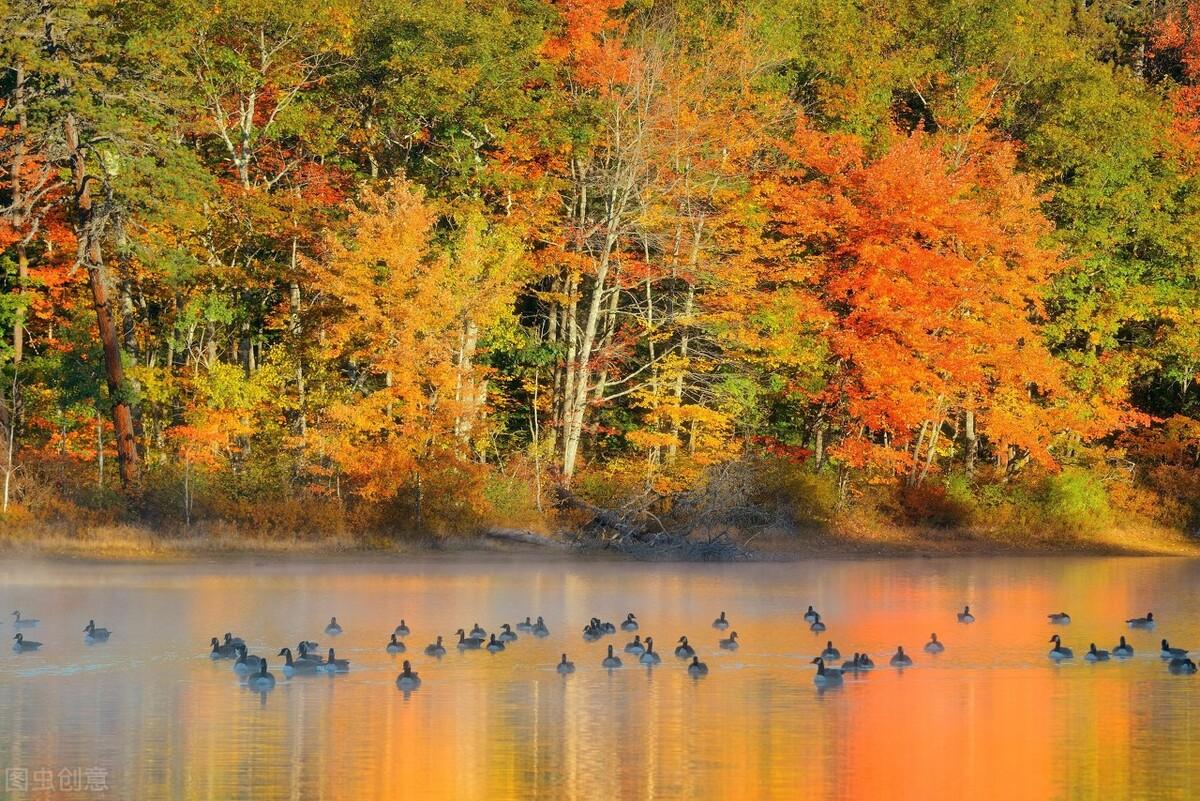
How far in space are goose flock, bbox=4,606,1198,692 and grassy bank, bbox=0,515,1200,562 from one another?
1471 centimetres

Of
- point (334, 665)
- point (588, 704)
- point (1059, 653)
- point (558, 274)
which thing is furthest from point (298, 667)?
point (558, 274)

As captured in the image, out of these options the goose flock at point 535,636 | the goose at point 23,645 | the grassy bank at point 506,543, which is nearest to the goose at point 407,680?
the goose flock at point 535,636

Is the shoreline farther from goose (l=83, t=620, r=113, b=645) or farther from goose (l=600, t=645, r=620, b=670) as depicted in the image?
goose (l=600, t=645, r=620, b=670)

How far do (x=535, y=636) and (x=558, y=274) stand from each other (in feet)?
88.2

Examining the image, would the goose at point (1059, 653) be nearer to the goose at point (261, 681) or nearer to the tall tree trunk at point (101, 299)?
the goose at point (261, 681)

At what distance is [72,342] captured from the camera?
174ft

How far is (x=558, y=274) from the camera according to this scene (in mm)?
55656

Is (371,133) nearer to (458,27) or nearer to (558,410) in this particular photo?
(458,27)

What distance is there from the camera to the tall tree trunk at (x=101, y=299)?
161 ft

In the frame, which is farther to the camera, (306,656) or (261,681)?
(306,656)

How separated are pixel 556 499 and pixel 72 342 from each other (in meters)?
15.4

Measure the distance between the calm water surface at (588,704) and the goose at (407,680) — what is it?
0.58 feet

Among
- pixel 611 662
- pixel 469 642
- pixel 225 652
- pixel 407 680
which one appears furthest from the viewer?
pixel 469 642

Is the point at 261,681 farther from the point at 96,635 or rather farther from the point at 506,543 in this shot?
the point at 506,543
